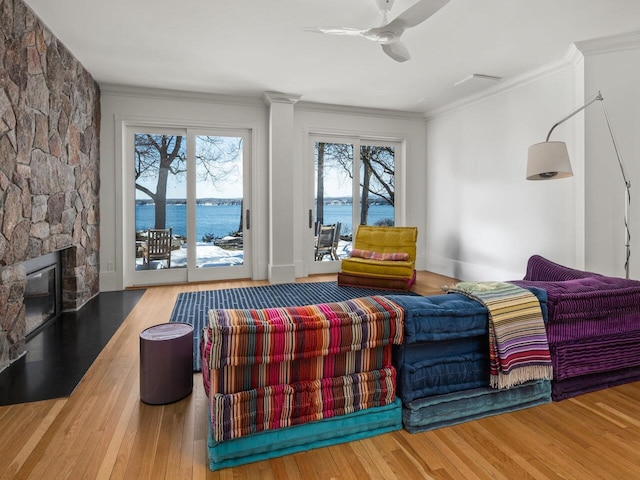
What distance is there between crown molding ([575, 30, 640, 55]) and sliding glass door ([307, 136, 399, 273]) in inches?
121

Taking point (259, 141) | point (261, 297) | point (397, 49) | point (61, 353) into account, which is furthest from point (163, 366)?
point (259, 141)

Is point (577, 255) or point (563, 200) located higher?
point (563, 200)

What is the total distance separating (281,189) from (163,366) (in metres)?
3.49

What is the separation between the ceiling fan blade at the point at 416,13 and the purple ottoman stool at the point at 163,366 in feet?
7.96

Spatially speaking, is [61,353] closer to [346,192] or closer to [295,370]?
[295,370]

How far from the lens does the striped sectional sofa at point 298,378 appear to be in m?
1.53

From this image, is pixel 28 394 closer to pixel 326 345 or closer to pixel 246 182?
pixel 326 345

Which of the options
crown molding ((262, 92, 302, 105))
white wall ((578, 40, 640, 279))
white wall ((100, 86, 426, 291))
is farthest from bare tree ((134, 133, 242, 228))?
white wall ((578, 40, 640, 279))

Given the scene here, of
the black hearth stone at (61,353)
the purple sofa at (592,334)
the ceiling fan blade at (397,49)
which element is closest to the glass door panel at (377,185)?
the ceiling fan blade at (397,49)

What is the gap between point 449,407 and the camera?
1846 mm

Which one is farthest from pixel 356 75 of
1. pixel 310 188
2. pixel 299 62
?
pixel 310 188

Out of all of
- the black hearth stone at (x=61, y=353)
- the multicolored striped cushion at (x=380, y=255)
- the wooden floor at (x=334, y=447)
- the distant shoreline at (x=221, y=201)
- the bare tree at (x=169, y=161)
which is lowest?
the wooden floor at (x=334, y=447)

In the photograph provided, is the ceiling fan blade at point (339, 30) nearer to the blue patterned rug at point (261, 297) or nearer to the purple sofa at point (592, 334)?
the purple sofa at point (592, 334)

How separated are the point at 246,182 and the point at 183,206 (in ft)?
3.04
